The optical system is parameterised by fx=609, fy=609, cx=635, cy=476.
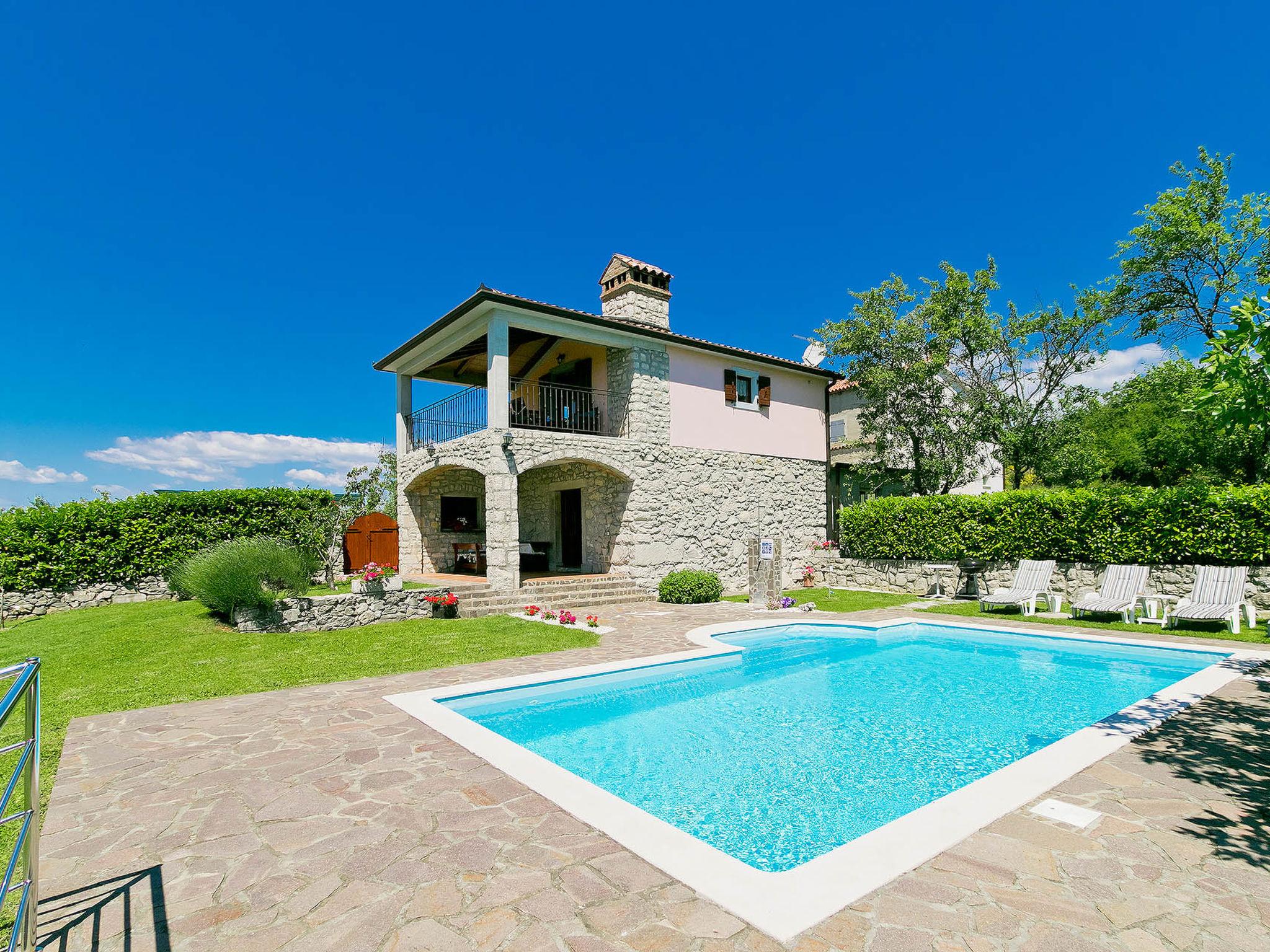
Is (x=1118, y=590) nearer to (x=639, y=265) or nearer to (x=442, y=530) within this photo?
(x=639, y=265)

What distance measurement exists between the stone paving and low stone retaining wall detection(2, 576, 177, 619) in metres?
13.4

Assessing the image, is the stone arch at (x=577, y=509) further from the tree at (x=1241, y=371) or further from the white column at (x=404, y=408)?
the tree at (x=1241, y=371)

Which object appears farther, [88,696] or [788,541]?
[788,541]

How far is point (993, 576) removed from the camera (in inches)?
611

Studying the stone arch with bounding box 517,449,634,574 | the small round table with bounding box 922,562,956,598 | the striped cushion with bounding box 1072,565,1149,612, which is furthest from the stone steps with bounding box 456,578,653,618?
the striped cushion with bounding box 1072,565,1149,612

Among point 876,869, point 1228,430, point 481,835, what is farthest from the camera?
point 1228,430

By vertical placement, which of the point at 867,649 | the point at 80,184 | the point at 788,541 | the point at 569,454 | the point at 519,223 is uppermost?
the point at 519,223

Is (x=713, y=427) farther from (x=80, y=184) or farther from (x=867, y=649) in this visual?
(x=80, y=184)

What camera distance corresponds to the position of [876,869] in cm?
310

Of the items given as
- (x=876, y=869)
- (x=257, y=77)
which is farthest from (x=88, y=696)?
(x=257, y=77)

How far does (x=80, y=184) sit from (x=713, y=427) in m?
18.6

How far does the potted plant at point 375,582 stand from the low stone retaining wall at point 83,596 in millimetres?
7262

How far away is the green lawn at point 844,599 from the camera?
561 inches

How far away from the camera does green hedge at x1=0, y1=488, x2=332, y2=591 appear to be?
14422 millimetres
